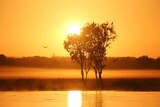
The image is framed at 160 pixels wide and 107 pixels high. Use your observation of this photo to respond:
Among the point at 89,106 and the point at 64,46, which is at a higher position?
the point at 64,46

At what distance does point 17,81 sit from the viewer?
335ft

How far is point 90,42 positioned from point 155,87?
15.6 metres

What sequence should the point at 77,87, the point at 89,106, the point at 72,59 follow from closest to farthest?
the point at 89,106
the point at 77,87
the point at 72,59

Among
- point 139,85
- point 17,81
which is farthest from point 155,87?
point 17,81

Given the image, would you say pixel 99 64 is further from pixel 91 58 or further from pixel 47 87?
pixel 47 87

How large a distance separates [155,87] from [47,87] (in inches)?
768

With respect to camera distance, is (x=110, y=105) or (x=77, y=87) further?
(x=77, y=87)

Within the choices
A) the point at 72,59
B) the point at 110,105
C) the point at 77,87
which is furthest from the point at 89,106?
the point at 72,59

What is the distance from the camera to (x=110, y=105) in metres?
53.5

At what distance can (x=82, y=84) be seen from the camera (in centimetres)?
10350

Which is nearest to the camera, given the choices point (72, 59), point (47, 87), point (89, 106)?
point (89, 106)

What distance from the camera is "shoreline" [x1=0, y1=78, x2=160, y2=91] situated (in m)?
94.7

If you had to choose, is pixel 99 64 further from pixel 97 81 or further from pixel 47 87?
pixel 47 87

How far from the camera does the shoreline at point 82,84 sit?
94738mm
